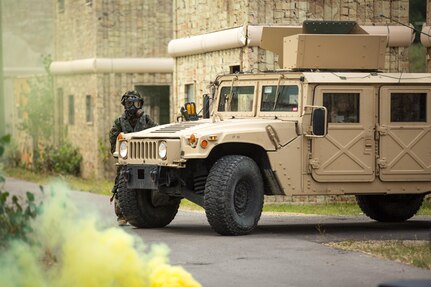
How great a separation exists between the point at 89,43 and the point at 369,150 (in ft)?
62.9

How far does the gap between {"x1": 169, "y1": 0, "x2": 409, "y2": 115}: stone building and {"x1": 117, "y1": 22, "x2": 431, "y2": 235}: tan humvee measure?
232 inches

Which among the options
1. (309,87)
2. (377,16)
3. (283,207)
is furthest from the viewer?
(377,16)

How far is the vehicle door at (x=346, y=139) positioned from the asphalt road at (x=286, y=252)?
0.75m

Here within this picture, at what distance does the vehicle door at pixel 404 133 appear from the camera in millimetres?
17812

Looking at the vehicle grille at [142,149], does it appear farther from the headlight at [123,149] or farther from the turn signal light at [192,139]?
the turn signal light at [192,139]

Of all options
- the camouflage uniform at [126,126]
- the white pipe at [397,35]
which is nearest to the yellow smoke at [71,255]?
the camouflage uniform at [126,126]

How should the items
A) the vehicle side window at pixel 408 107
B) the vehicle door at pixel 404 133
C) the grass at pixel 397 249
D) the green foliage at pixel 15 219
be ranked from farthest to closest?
the vehicle side window at pixel 408 107 < the vehicle door at pixel 404 133 < the grass at pixel 397 249 < the green foliage at pixel 15 219

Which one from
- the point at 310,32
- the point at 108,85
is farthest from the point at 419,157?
the point at 108,85

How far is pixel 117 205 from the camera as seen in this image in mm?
18734

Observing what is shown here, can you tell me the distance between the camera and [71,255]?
9.75 metres

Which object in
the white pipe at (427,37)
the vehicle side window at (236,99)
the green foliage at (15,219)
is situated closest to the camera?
the green foliage at (15,219)

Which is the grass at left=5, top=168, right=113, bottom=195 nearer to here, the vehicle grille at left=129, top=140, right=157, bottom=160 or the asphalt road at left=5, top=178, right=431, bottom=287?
the asphalt road at left=5, top=178, right=431, bottom=287

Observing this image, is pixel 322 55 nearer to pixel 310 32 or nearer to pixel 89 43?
pixel 310 32

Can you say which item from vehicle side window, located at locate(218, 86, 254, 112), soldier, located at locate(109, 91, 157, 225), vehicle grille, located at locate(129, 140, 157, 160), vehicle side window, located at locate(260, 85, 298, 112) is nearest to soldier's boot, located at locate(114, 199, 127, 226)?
soldier, located at locate(109, 91, 157, 225)
